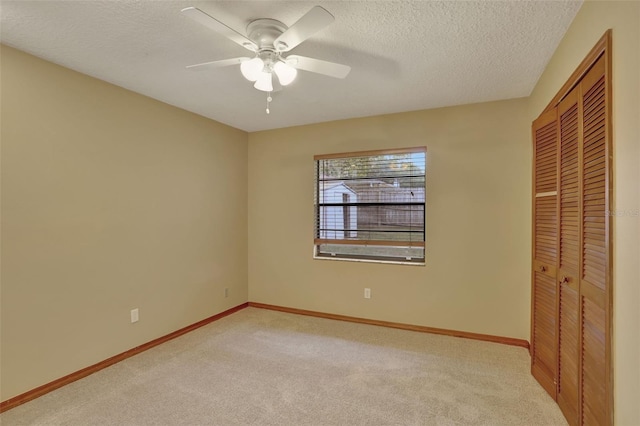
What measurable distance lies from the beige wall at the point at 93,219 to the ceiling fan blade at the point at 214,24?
1653mm

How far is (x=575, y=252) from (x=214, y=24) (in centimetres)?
228

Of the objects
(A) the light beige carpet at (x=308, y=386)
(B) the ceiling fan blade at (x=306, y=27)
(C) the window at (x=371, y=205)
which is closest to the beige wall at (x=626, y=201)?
(A) the light beige carpet at (x=308, y=386)

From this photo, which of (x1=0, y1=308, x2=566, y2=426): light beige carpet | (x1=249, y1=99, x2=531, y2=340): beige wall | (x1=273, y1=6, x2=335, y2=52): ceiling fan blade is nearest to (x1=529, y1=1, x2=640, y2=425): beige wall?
(x1=0, y1=308, x2=566, y2=426): light beige carpet

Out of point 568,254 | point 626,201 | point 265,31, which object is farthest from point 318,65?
point 568,254

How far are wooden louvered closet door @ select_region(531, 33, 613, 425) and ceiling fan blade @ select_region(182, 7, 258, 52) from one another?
1723mm

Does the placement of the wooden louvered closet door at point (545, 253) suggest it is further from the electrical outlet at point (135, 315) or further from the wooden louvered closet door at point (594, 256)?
the electrical outlet at point (135, 315)

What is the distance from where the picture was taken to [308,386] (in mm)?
2445

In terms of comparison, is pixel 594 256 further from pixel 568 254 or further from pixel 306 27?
pixel 306 27

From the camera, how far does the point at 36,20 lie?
1.89m

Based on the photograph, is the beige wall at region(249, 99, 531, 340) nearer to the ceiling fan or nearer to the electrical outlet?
the electrical outlet

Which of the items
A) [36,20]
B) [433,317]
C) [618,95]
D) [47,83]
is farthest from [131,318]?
[618,95]

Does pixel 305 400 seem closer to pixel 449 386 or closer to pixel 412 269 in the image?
pixel 449 386

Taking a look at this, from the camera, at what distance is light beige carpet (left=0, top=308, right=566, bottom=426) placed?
2.08 metres

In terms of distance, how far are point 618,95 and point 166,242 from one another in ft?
11.6
